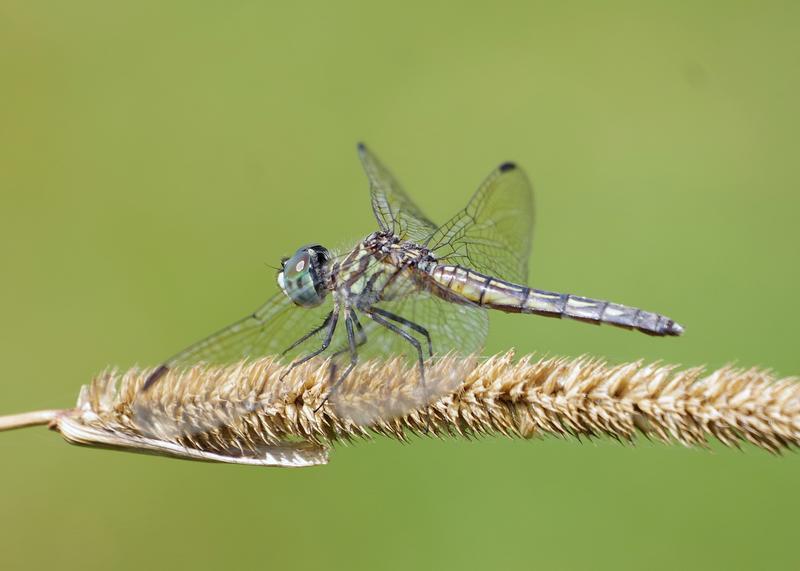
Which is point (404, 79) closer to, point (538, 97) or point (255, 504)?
point (538, 97)

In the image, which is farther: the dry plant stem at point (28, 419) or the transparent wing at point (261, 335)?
the transparent wing at point (261, 335)

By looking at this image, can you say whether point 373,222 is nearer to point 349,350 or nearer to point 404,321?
point 404,321

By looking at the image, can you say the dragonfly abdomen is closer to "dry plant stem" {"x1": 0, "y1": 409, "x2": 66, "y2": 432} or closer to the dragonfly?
the dragonfly

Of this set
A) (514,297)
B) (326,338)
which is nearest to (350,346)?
(326,338)

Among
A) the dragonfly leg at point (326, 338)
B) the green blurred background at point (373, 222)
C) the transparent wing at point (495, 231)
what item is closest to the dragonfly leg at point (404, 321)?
the dragonfly leg at point (326, 338)

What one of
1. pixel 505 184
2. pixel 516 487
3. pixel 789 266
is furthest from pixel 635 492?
pixel 789 266

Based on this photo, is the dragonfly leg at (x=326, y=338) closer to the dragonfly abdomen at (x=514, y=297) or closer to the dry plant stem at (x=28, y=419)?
Result: the dragonfly abdomen at (x=514, y=297)
